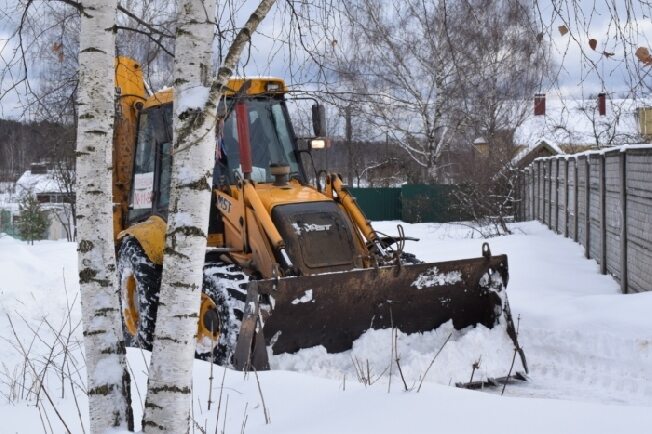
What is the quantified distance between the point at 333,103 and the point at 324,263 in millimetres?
2670

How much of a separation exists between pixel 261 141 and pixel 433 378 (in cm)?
256

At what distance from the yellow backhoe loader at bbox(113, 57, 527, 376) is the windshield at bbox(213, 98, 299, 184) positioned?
0.03 feet

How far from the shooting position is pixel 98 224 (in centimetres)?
367

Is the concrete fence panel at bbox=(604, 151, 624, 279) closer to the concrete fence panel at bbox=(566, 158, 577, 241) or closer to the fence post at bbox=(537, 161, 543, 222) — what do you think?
the concrete fence panel at bbox=(566, 158, 577, 241)

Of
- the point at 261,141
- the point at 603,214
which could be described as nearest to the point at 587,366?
the point at 261,141

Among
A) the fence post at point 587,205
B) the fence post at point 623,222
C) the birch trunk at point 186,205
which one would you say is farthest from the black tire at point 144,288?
the fence post at point 587,205

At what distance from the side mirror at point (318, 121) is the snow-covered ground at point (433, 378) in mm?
1800

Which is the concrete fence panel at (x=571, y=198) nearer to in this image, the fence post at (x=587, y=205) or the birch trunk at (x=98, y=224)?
the fence post at (x=587, y=205)

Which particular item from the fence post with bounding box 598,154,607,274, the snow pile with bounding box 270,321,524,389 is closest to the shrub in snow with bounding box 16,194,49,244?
the fence post with bounding box 598,154,607,274

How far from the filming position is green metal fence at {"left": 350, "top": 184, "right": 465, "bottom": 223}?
28619 mm

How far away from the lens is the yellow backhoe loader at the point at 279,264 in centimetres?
593

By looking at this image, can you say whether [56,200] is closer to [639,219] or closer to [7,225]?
[7,225]

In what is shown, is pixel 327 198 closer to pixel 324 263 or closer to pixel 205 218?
pixel 324 263

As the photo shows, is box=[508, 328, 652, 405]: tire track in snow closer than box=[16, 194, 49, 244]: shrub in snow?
Yes
